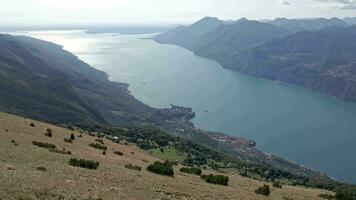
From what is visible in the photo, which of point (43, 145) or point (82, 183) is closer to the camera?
point (82, 183)

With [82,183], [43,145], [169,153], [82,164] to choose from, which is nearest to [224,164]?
[169,153]

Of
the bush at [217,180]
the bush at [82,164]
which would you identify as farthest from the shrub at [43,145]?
the bush at [217,180]

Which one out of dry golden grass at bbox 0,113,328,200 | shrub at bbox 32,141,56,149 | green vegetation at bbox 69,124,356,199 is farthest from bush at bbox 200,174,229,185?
green vegetation at bbox 69,124,356,199

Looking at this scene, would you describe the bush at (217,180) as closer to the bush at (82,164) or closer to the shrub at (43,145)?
the bush at (82,164)

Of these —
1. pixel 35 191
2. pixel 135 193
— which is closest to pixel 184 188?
pixel 135 193

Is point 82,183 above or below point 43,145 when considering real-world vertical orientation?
above

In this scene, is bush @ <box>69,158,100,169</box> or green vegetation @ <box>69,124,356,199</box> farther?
green vegetation @ <box>69,124,356,199</box>

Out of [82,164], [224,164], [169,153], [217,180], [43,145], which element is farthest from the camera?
[224,164]

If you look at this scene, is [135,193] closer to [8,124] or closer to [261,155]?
[8,124]

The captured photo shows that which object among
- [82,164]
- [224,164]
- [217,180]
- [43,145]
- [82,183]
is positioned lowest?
[224,164]

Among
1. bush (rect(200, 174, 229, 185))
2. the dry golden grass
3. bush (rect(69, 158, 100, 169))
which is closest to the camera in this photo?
the dry golden grass

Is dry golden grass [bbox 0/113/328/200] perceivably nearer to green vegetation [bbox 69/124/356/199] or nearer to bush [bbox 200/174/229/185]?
bush [bbox 200/174/229/185]

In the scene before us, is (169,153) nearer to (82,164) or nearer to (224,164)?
(224,164)

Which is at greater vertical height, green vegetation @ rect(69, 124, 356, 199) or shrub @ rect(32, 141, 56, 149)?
shrub @ rect(32, 141, 56, 149)
